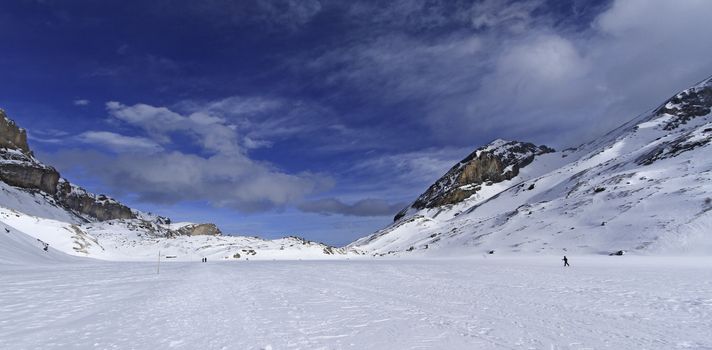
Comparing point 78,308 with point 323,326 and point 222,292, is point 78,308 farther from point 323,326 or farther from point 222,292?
point 323,326

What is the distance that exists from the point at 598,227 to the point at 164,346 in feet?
267

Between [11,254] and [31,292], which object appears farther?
[11,254]

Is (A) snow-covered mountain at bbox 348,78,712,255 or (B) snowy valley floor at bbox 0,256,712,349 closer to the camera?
(B) snowy valley floor at bbox 0,256,712,349

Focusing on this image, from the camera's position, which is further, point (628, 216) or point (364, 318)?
point (628, 216)

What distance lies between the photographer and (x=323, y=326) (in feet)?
39.9

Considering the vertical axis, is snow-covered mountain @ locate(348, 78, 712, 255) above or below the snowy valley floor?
above

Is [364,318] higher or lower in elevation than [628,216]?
lower

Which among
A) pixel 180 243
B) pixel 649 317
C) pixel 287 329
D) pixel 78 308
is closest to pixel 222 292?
pixel 78 308

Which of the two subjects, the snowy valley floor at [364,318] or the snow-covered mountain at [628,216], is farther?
the snow-covered mountain at [628,216]

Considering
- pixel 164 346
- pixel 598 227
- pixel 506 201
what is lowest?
pixel 164 346

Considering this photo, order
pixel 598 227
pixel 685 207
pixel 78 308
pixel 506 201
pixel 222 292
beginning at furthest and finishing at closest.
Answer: pixel 506 201 → pixel 598 227 → pixel 685 207 → pixel 222 292 → pixel 78 308

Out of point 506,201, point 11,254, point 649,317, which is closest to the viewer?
point 649,317

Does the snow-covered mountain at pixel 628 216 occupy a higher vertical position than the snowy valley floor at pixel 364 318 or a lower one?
higher

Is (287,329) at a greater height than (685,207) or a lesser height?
lesser
